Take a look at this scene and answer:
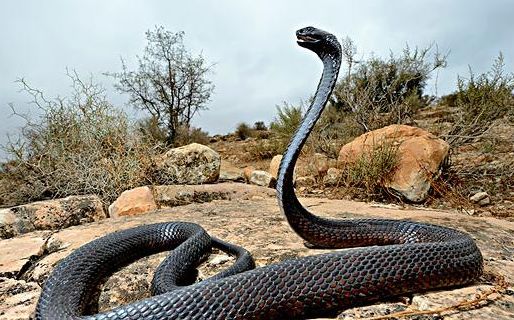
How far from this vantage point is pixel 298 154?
253 cm

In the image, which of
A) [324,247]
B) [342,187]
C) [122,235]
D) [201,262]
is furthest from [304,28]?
[342,187]

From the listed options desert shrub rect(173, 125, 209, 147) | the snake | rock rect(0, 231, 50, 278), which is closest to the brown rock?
the snake

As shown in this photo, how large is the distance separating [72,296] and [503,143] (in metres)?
8.42

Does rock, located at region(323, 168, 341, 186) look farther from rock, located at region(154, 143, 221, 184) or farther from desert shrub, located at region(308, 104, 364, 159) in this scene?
rock, located at region(154, 143, 221, 184)

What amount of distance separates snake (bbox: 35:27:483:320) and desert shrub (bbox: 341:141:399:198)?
3112mm

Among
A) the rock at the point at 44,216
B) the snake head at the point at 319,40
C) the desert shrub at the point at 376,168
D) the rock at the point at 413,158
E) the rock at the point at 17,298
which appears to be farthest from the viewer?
the desert shrub at the point at 376,168

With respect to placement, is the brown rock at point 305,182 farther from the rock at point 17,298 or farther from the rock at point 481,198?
the rock at point 17,298

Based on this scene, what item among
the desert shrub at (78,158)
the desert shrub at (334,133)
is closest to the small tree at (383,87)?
the desert shrub at (334,133)

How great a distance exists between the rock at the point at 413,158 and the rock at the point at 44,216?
417 cm

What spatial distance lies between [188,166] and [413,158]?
13.0ft

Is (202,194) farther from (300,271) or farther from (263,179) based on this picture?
(300,271)

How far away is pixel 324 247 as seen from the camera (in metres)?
2.86

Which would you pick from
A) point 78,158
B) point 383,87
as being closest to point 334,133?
point 383,87

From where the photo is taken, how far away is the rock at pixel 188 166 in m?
7.53
